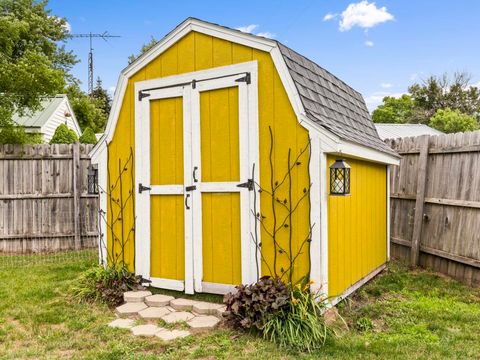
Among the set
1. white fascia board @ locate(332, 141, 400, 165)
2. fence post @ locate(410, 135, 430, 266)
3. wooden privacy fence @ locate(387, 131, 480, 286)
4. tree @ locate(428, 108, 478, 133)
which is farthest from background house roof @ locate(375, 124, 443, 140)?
white fascia board @ locate(332, 141, 400, 165)

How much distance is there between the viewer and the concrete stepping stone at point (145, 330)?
3395mm

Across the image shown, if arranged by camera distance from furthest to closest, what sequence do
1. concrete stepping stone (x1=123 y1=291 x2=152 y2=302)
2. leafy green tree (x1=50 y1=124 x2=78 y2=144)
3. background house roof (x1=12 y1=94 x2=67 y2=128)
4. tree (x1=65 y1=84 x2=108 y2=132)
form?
tree (x1=65 y1=84 x2=108 y2=132) → background house roof (x1=12 y1=94 x2=67 y2=128) → leafy green tree (x1=50 y1=124 x2=78 y2=144) → concrete stepping stone (x1=123 y1=291 x2=152 y2=302)

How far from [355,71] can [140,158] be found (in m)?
14.5

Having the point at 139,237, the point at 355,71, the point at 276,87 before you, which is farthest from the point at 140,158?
the point at 355,71

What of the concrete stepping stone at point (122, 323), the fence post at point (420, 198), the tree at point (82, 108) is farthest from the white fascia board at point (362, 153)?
the tree at point (82, 108)

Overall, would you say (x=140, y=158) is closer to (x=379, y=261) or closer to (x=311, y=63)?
(x=311, y=63)

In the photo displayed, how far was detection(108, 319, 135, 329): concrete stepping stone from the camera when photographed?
3.58 metres

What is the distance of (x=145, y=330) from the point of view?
3.46 m

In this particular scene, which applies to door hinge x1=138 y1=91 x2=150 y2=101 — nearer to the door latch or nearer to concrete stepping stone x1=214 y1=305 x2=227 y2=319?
the door latch

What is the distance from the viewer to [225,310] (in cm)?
358

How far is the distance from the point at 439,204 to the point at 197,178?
352cm

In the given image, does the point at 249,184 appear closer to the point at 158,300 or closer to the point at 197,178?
the point at 197,178

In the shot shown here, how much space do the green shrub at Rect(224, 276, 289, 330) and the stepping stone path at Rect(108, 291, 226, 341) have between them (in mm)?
271

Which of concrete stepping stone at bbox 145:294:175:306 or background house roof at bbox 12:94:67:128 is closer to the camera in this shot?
concrete stepping stone at bbox 145:294:175:306
